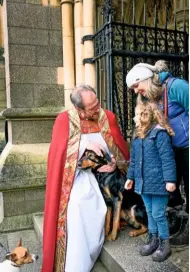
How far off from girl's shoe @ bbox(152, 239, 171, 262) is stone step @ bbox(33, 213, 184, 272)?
0.03 metres

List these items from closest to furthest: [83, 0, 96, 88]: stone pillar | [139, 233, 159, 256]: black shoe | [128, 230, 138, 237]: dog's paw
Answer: [139, 233, 159, 256]: black shoe < [128, 230, 138, 237]: dog's paw < [83, 0, 96, 88]: stone pillar

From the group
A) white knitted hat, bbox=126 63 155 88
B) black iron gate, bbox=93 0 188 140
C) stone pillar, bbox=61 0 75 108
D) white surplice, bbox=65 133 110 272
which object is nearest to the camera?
white knitted hat, bbox=126 63 155 88

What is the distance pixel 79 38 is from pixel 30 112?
1207 mm

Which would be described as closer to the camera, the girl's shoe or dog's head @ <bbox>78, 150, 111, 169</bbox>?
the girl's shoe

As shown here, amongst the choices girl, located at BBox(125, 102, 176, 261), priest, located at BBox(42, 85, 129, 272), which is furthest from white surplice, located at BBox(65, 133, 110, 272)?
girl, located at BBox(125, 102, 176, 261)

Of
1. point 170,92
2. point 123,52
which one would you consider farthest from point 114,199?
point 123,52

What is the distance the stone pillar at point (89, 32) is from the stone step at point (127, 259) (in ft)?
6.64

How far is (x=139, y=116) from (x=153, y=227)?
0.92 metres

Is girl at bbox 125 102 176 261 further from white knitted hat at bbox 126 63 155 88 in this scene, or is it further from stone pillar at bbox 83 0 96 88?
stone pillar at bbox 83 0 96 88

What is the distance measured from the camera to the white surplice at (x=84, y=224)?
2.66 metres

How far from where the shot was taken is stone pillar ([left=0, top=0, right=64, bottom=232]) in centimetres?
408

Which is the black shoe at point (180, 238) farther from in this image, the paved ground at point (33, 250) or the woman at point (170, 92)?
the woman at point (170, 92)

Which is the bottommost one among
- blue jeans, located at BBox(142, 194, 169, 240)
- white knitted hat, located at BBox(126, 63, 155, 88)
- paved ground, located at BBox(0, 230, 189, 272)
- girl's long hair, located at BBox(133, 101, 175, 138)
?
paved ground, located at BBox(0, 230, 189, 272)

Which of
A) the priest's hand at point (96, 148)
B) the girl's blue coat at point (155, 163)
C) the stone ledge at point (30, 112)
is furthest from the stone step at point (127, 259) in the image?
the stone ledge at point (30, 112)
